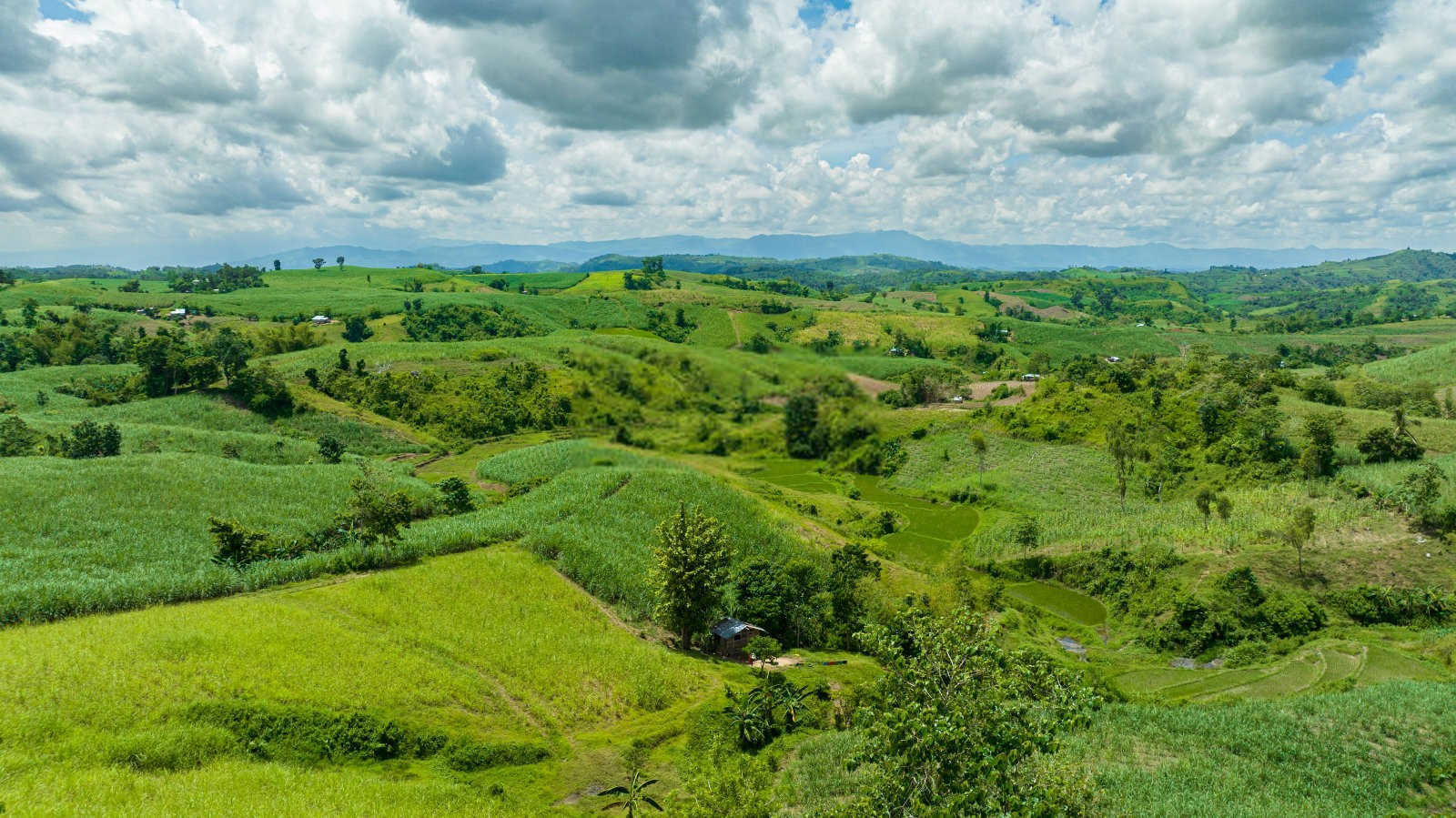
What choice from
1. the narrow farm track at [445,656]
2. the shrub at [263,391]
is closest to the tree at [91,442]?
the shrub at [263,391]

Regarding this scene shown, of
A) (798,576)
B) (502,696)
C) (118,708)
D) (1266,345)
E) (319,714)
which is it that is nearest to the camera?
(118,708)

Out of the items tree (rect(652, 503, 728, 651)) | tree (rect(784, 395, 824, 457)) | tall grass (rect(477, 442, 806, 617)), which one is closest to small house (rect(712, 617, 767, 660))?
tree (rect(652, 503, 728, 651))

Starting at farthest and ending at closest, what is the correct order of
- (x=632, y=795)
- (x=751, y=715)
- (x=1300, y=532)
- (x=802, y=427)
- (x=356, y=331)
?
(x=356, y=331) → (x=1300, y=532) → (x=751, y=715) → (x=632, y=795) → (x=802, y=427)

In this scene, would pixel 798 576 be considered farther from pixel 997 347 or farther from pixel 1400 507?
pixel 997 347

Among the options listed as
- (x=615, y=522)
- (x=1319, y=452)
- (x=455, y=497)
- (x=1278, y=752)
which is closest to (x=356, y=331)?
(x=455, y=497)

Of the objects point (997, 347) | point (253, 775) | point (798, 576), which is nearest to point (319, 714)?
point (253, 775)

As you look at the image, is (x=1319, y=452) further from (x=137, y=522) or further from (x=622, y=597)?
(x=137, y=522)
